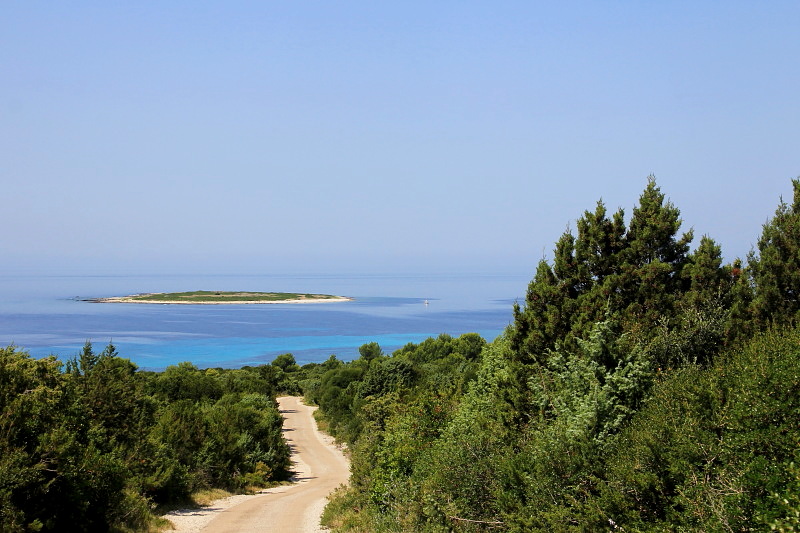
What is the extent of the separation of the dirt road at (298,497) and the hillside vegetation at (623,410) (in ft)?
4.44

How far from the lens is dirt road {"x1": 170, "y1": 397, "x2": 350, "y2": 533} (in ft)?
63.0

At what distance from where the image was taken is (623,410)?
441 inches

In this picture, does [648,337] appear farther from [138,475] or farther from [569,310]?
[138,475]

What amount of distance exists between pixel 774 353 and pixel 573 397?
13.0ft

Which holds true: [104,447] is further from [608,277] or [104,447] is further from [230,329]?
[230,329]

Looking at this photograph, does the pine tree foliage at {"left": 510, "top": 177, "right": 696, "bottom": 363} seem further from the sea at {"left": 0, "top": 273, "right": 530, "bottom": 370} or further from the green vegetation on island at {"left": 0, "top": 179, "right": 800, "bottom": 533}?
the sea at {"left": 0, "top": 273, "right": 530, "bottom": 370}

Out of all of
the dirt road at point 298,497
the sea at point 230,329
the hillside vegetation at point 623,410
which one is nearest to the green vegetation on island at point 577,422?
the hillside vegetation at point 623,410

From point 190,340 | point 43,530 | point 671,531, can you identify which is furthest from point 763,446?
point 190,340

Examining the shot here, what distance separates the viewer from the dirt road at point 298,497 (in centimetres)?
1919

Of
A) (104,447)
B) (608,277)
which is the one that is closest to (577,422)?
(608,277)

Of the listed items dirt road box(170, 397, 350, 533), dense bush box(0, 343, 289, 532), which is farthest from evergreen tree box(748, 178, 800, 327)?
dense bush box(0, 343, 289, 532)

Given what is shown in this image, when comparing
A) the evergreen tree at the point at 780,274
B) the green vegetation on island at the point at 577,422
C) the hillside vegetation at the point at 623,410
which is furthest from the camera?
the evergreen tree at the point at 780,274

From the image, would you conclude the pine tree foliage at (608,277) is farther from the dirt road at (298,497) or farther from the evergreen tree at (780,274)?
the dirt road at (298,497)

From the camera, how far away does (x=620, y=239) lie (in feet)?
60.8
